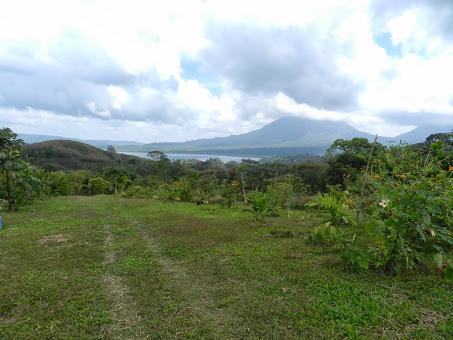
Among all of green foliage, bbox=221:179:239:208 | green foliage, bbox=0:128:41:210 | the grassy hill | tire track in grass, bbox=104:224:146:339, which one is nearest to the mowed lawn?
tire track in grass, bbox=104:224:146:339

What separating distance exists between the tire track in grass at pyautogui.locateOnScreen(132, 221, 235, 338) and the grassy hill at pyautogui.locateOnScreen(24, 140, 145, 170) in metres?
71.6

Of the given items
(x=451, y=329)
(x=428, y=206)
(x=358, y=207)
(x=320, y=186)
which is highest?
(x=428, y=206)

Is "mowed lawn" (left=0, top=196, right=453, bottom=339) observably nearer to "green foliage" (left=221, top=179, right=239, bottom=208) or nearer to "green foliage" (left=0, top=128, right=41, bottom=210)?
"green foliage" (left=221, top=179, right=239, bottom=208)

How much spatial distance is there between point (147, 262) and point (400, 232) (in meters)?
4.33

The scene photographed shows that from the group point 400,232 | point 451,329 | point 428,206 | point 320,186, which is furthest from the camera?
point 320,186

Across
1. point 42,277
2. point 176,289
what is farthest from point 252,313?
point 42,277

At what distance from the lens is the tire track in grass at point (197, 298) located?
4.23m

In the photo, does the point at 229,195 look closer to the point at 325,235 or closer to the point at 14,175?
the point at 325,235

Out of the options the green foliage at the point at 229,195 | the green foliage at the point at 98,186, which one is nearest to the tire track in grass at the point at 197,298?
the green foliage at the point at 229,195

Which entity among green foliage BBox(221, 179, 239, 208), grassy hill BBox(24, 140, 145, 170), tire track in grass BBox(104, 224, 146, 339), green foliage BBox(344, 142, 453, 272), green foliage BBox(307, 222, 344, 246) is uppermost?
green foliage BBox(344, 142, 453, 272)

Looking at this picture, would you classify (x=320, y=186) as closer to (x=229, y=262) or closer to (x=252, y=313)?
(x=229, y=262)

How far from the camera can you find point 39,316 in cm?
454

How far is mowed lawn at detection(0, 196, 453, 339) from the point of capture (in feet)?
13.6

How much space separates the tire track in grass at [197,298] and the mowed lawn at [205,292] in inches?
0.5
